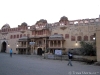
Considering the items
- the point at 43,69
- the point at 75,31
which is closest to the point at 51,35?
the point at 75,31

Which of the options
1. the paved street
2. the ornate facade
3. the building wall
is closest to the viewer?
the paved street

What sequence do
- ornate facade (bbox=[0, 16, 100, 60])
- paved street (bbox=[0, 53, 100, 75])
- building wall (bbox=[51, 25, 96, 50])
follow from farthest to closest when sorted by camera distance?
ornate facade (bbox=[0, 16, 100, 60]) → building wall (bbox=[51, 25, 96, 50]) → paved street (bbox=[0, 53, 100, 75])

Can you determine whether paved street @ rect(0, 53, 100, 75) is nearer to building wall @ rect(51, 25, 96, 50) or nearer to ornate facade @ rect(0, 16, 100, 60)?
building wall @ rect(51, 25, 96, 50)

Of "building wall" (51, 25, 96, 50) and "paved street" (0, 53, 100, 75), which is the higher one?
"building wall" (51, 25, 96, 50)

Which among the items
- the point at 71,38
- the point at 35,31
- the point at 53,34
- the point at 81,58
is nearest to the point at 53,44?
the point at 53,34

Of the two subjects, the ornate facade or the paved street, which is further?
the ornate facade

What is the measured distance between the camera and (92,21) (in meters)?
33.5

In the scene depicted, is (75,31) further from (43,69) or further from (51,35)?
(43,69)

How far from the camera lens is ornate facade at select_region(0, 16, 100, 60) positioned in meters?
34.2

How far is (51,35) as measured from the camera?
3881cm

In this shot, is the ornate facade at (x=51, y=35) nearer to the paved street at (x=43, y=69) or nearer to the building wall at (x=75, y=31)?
the building wall at (x=75, y=31)

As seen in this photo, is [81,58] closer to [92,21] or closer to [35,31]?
[92,21]

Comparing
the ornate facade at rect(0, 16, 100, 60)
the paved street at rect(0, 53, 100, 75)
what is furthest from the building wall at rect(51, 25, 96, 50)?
the paved street at rect(0, 53, 100, 75)

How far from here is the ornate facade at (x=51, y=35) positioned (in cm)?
3422
